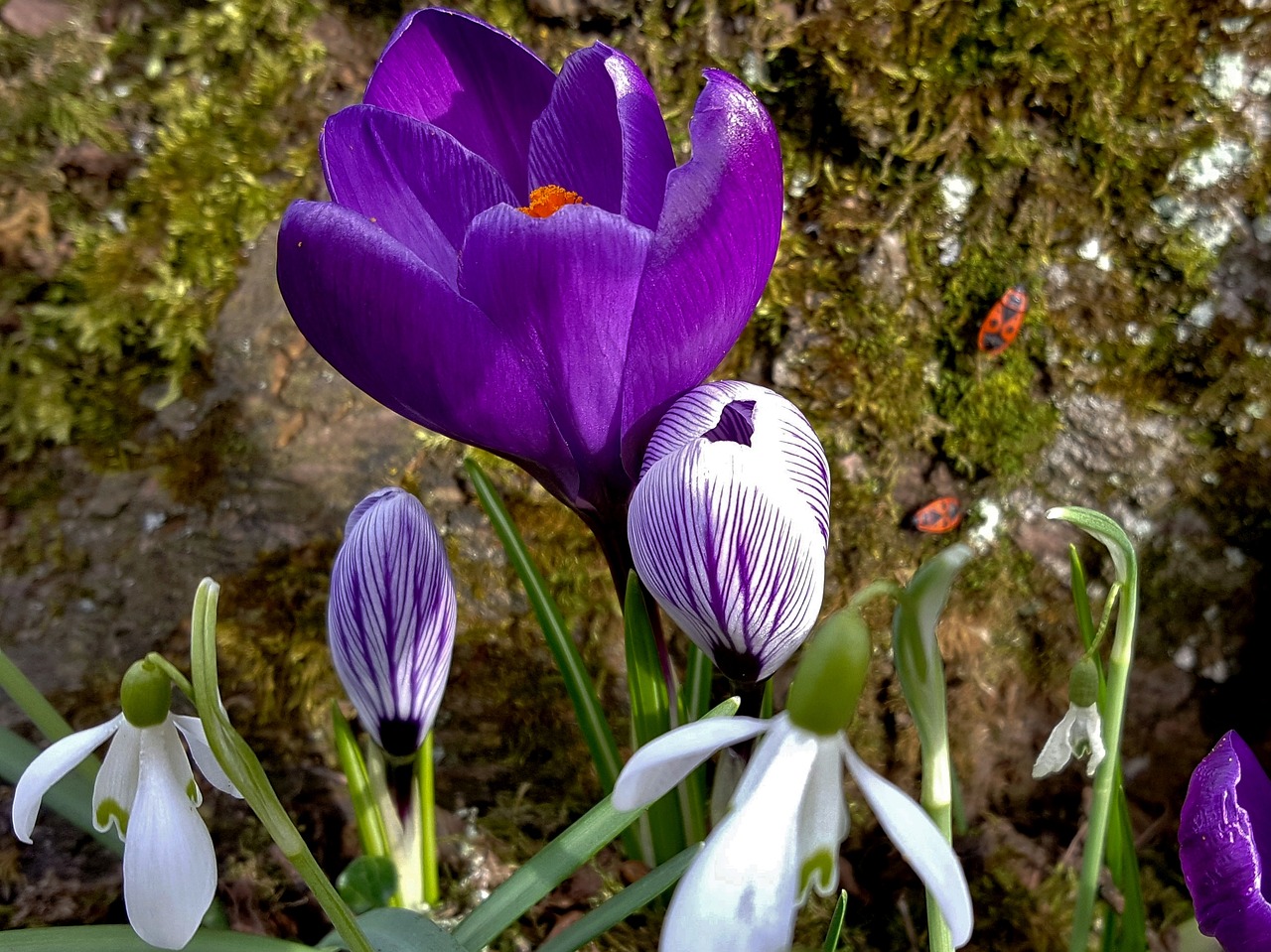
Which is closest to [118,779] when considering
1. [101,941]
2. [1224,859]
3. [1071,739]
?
[101,941]

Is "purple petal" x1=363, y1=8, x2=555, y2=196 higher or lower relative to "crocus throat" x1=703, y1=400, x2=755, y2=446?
higher

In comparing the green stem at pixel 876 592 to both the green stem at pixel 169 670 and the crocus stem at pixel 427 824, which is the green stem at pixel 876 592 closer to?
the green stem at pixel 169 670

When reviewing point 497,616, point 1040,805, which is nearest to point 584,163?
point 497,616

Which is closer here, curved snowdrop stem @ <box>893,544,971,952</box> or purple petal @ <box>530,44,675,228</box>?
curved snowdrop stem @ <box>893,544,971,952</box>

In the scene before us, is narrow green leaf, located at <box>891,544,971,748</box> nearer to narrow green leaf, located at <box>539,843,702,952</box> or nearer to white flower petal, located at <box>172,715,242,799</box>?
narrow green leaf, located at <box>539,843,702,952</box>

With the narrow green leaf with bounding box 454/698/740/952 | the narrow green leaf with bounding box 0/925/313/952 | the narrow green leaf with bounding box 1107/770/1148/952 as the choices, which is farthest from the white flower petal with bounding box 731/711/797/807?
the narrow green leaf with bounding box 1107/770/1148/952

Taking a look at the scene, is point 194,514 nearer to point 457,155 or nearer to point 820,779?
point 457,155

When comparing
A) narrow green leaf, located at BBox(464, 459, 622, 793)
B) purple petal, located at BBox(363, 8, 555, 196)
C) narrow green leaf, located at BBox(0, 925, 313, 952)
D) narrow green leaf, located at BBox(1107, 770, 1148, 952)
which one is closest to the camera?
narrow green leaf, located at BBox(0, 925, 313, 952)
